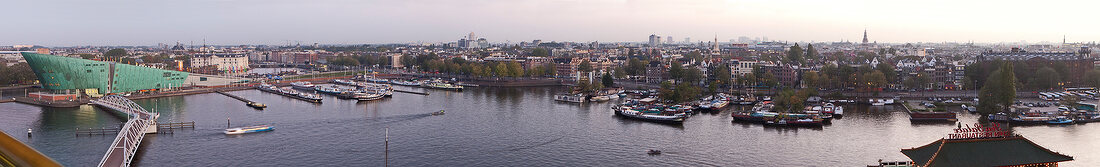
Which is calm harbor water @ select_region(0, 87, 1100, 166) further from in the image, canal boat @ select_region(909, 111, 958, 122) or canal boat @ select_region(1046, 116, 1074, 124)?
canal boat @ select_region(909, 111, 958, 122)

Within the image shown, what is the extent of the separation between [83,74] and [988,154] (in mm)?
19972

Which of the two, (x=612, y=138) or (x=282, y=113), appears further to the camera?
(x=282, y=113)

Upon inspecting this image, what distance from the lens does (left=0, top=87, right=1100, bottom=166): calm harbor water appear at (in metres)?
10.9

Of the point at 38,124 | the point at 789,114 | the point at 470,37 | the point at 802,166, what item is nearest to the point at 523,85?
the point at 789,114

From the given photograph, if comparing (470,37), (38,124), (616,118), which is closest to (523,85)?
(616,118)

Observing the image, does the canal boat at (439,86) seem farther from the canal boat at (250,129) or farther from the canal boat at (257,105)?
the canal boat at (250,129)

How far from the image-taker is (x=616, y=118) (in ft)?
52.6

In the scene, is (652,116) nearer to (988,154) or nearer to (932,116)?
(932,116)

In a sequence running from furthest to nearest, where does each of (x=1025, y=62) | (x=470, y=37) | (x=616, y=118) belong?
(x=470, y=37) → (x=1025, y=62) → (x=616, y=118)

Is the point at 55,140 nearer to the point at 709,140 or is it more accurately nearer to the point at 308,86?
the point at 709,140

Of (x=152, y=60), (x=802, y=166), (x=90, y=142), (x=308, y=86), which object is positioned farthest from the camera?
(x=152, y=60)

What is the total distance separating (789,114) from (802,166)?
464 cm

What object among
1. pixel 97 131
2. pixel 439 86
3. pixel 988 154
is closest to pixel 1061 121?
pixel 988 154

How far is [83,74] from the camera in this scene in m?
19.9
